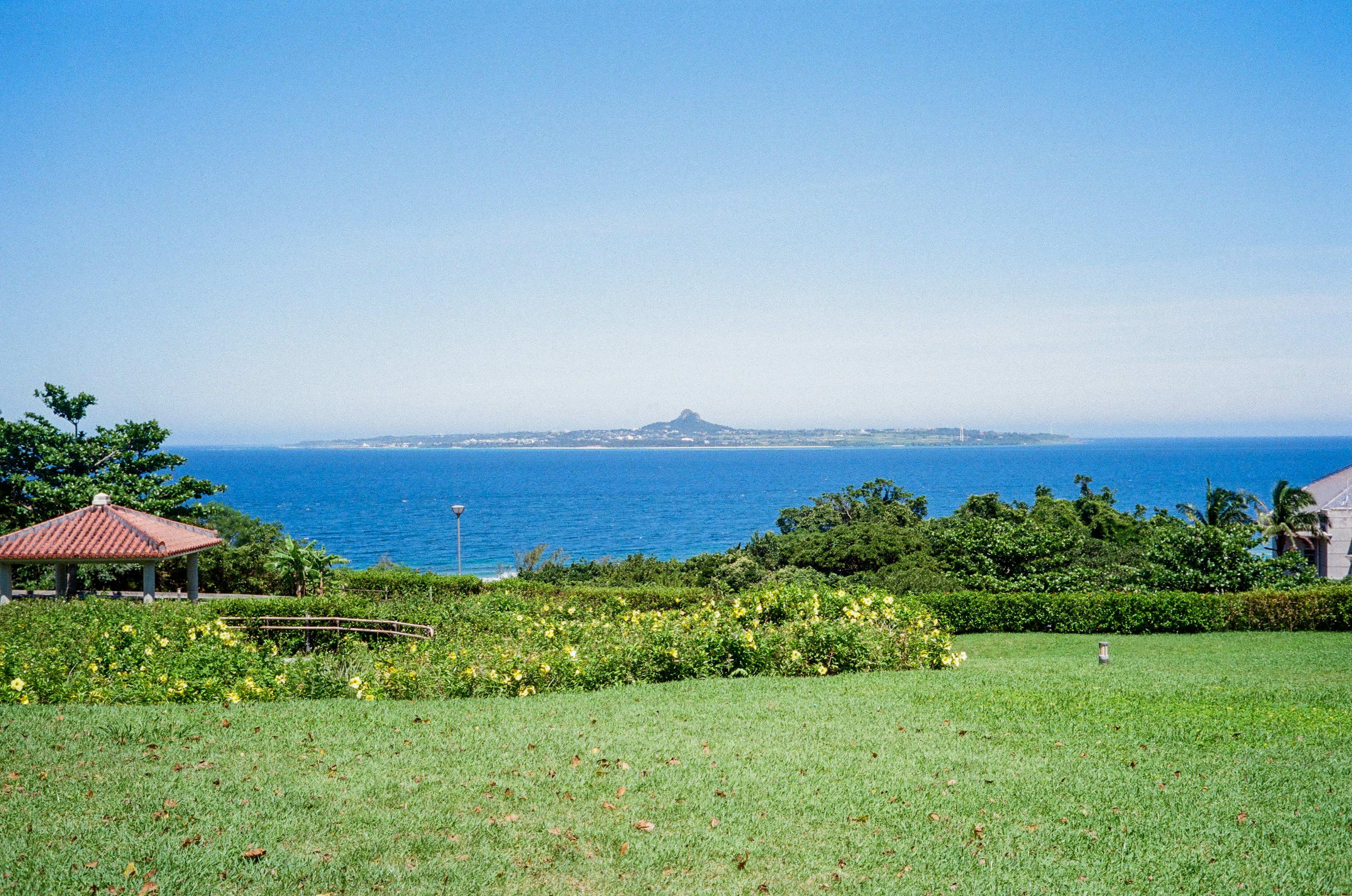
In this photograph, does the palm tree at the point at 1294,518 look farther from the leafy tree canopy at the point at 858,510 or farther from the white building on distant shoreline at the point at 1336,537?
the leafy tree canopy at the point at 858,510

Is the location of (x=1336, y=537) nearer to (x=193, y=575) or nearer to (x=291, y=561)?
(x=291, y=561)

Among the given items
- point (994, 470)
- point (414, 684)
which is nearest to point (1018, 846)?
point (414, 684)

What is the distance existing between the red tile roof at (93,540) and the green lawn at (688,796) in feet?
43.0

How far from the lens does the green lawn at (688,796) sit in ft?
16.1

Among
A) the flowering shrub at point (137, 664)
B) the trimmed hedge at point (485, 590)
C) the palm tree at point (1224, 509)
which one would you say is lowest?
the trimmed hedge at point (485, 590)

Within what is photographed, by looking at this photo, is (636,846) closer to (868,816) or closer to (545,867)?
(545,867)

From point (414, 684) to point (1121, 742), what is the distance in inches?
286

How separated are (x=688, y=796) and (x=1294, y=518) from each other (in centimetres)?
3404

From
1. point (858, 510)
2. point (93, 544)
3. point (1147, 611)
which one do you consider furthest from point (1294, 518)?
point (93, 544)

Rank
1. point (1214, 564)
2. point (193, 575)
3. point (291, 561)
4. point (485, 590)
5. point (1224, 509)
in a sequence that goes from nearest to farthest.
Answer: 1. point (193, 575)
2. point (1214, 564)
3. point (291, 561)
4. point (485, 590)
5. point (1224, 509)

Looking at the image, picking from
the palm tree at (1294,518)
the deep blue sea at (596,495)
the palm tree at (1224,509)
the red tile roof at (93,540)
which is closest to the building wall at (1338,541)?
the palm tree at (1294,518)

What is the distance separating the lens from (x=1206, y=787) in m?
6.29

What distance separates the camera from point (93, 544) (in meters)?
19.5

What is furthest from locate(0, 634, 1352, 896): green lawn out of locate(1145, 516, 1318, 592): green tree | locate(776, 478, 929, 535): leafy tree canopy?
locate(776, 478, 929, 535): leafy tree canopy
